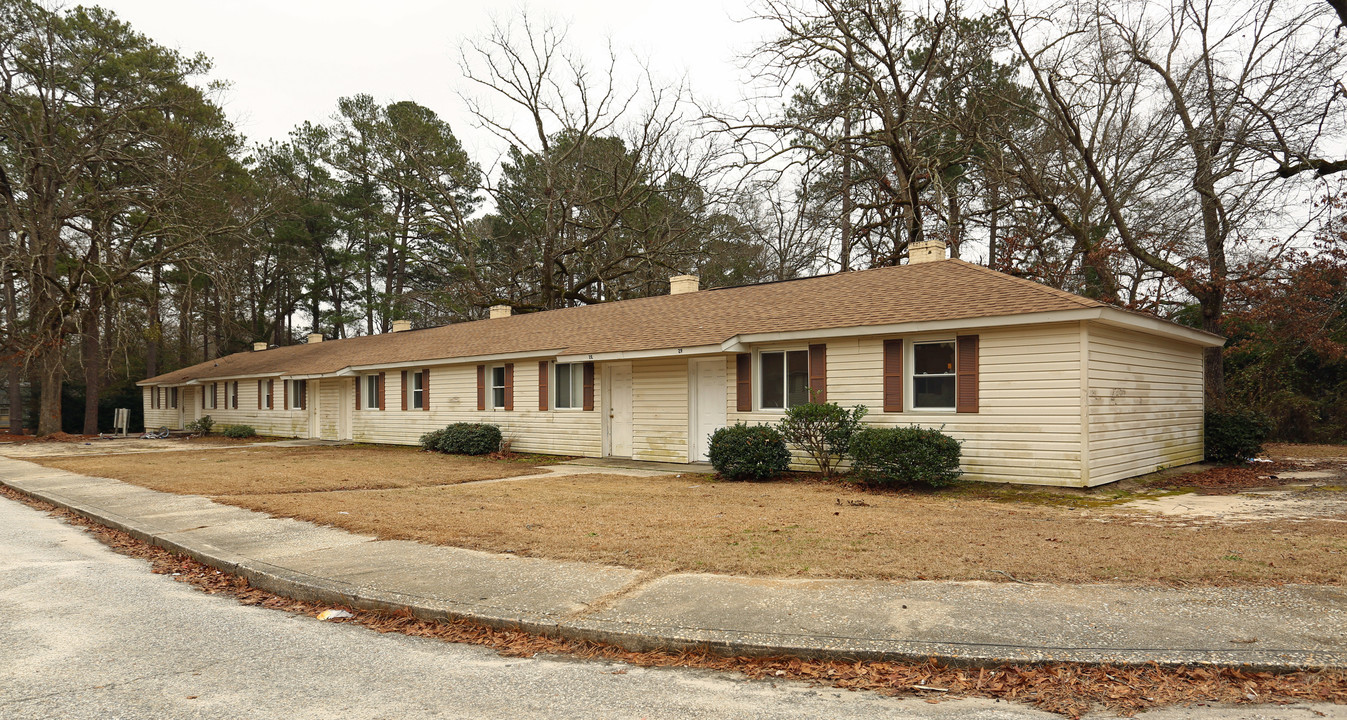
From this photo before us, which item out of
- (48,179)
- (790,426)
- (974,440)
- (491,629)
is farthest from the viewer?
(48,179)

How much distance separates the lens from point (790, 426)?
43.6 ft

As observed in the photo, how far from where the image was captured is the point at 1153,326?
40.5 feet

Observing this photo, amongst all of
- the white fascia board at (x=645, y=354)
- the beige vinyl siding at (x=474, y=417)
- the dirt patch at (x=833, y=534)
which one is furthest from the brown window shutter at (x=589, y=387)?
the dirt patch at (x=833, y=534)

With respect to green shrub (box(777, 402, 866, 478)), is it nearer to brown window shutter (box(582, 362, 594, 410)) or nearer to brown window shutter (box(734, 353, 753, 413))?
brown window shutter (box(734, 353, 753, 413))

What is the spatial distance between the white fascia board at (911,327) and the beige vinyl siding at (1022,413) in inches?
14.1

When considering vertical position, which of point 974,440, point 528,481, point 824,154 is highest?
point 824,154

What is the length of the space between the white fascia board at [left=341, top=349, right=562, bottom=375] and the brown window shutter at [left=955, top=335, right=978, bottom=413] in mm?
9505

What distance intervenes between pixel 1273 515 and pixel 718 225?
26.1 m

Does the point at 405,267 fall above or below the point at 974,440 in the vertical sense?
above

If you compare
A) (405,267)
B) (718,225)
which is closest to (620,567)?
(718,225)

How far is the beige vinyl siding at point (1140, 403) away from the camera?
37.5 feet

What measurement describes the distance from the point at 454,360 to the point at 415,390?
2.98 meters

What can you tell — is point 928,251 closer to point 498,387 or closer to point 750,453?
point 750,453

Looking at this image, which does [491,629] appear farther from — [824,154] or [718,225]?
[718,225]
